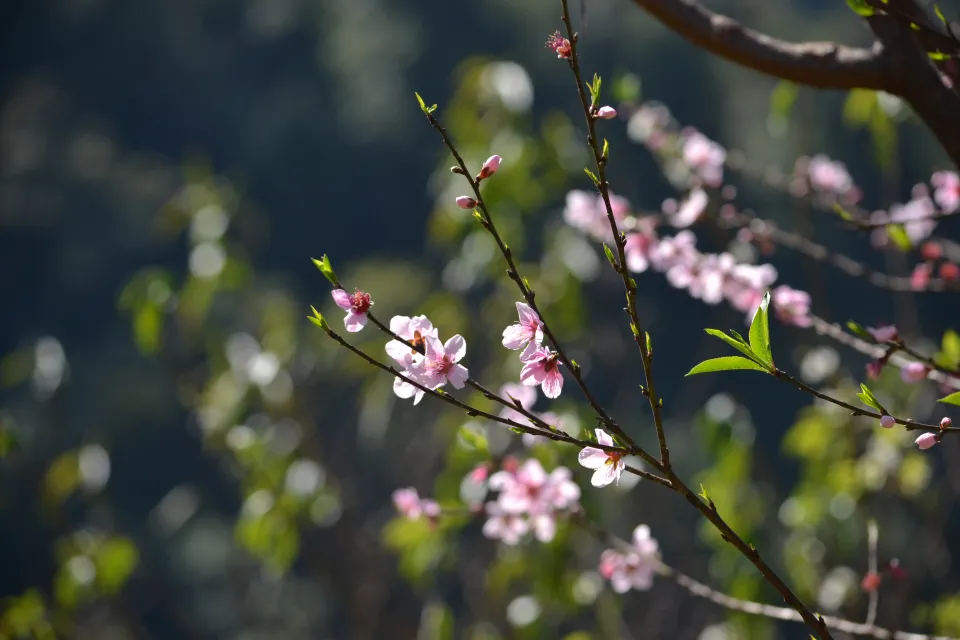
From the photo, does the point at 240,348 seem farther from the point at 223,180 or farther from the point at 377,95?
the point at 377,95

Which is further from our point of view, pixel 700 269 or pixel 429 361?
pixel 700 269

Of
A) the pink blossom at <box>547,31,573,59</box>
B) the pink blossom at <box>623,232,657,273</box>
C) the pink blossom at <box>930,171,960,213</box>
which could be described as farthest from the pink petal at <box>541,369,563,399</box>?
the pink blossom at <box>930,171,960,213</box>

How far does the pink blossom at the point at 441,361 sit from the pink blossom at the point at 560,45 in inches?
9.1

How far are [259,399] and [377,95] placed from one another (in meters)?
17.6

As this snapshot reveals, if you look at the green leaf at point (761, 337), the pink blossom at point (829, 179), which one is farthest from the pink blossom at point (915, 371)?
the pink blossom at point (829, 179)

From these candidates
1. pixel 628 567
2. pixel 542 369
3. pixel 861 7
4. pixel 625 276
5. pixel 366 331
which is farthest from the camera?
pixel 366 331

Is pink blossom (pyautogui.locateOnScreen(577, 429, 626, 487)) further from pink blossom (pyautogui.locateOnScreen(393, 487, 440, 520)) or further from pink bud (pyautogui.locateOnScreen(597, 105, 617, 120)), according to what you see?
pink blossom (pyautogui.locateOnScreen(393, 487, 440, 520))

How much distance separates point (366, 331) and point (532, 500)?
3221 mm

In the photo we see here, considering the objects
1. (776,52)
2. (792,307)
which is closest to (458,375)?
(776,52)

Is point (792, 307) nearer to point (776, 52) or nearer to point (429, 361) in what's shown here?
point (776, 52)

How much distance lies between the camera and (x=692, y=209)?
1312mm

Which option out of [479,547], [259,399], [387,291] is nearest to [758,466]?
[479,547]

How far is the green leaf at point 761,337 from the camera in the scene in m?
0.68

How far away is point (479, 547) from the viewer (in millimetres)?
3199
